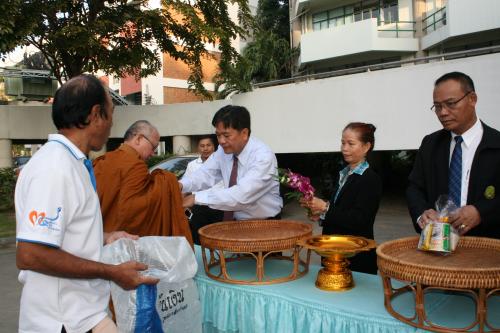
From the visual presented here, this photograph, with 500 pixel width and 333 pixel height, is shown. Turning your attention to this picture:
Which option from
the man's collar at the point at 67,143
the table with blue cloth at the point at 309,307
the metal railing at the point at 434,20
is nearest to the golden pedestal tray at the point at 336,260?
the table with blue cloth at the point at 309,307

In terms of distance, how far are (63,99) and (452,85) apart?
1.66 meters

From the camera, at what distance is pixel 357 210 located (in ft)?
7.89

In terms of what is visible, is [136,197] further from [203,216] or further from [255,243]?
[203,216]

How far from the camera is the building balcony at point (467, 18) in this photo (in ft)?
39.2

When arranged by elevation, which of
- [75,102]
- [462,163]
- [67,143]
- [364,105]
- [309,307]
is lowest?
[309,307]

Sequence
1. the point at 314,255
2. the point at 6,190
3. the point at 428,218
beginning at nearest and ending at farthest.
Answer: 1. the point at 428,218
2. the point at 314,255
3. the point at 6,190

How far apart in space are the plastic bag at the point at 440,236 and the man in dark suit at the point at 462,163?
3.1 inches

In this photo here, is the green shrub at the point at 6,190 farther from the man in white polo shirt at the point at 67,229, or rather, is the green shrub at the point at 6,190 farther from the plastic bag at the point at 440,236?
the plastic bag at the point at 440,236

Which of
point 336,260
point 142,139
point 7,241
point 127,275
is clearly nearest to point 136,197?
point 142,139

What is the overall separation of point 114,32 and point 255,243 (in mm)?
8817

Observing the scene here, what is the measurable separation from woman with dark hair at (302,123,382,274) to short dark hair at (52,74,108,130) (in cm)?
124

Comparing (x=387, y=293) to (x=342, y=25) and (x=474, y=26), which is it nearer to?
(x=474, y=26)

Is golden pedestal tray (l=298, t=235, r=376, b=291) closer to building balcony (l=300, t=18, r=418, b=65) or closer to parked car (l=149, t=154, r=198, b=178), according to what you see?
parked car (l=149, t=154, r=198, b=178)

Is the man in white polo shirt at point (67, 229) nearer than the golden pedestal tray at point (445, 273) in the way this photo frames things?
Yes
